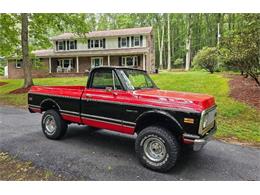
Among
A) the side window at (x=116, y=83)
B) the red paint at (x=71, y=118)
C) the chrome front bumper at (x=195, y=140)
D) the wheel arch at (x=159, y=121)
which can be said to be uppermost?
the side window at (x=116, y=83)

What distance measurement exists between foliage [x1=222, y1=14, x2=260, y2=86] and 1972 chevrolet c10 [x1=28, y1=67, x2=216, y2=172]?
522cm

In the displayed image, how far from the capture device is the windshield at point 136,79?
488cm

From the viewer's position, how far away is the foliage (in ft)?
26.7

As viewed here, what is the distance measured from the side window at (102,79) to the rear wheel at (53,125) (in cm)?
142

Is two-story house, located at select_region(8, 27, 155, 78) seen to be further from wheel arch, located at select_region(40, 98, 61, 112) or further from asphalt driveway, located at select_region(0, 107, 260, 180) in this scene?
asphalt driveway, located at select_region(0, 107, 260, 180)

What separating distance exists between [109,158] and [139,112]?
4.06 feet

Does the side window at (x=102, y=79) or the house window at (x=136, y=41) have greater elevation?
the house window at (x=136, y=41)

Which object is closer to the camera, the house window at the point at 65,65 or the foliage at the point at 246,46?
the foliage at the point at 246,46

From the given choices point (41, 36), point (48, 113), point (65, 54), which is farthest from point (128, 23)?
point (48, 113)

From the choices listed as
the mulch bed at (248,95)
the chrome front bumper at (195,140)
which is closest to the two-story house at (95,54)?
the mulch bed at (248,95)

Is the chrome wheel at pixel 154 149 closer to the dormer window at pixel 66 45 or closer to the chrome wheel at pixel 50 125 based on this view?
the chrome wheel at pixel 50 125

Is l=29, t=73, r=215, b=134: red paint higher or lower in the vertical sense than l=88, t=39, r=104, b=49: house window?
lower

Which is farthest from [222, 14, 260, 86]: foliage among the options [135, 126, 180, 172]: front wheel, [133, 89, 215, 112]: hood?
[135, 126, 180, 172]: front wheel

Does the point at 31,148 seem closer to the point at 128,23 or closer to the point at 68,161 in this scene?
the point at 68,161
